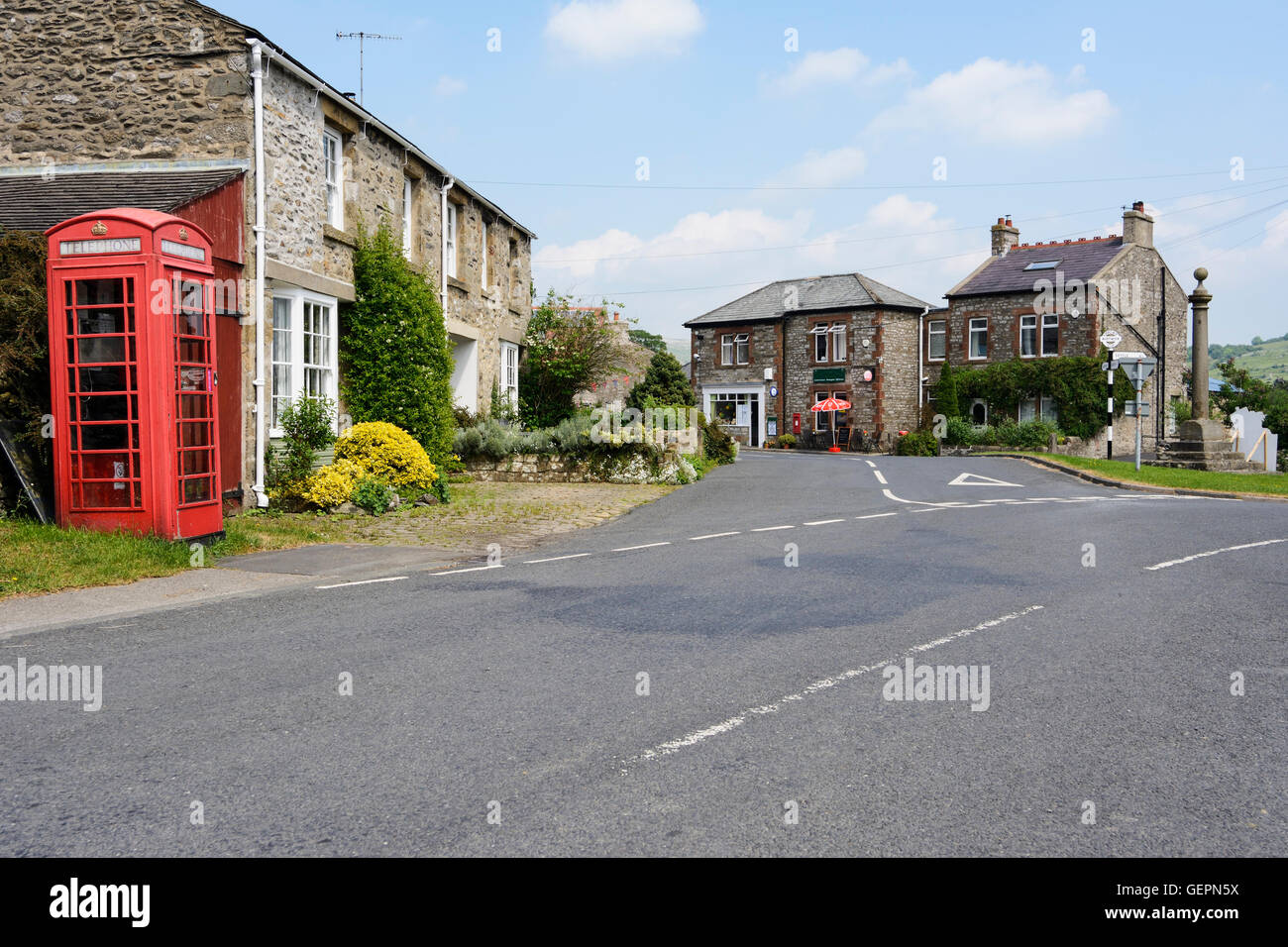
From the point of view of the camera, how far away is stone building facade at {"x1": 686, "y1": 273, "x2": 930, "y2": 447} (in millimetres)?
48094

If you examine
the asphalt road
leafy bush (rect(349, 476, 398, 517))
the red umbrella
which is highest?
the red umbrella

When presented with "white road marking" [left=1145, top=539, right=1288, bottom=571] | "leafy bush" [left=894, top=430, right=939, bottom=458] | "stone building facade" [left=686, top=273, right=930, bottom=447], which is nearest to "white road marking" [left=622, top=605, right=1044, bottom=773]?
"white road marking" [left=1145, top=539, right=1288, bottom=571]

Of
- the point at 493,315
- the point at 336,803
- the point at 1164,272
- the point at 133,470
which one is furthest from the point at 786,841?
the point at 1164,272

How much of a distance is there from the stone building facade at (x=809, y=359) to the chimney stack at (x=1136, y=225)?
30.8 feet

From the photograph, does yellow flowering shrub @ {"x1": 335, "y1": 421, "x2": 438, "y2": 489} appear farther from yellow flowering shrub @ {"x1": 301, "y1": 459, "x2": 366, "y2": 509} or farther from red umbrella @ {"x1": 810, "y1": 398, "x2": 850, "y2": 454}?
red umbrella @ {"x1": 810, "y1": 398, "x2": 850, "y2": 454}

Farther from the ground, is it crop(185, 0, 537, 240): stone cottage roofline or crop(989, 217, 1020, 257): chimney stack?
crop(989, 217, 1020, 257): chimney stack

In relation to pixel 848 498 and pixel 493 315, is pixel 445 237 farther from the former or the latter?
pixel 848 498

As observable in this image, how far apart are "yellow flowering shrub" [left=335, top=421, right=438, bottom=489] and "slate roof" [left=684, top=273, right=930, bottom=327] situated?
36418 mm

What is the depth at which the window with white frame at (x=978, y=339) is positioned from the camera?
1790 inches

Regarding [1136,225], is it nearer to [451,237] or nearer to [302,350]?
[451,237]

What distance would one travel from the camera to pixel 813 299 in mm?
50656

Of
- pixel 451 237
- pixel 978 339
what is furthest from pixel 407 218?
pixel 978 339

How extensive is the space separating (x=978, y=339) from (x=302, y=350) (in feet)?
123

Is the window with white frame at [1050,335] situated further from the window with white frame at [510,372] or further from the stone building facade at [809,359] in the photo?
the window with white frame at [510,372]
